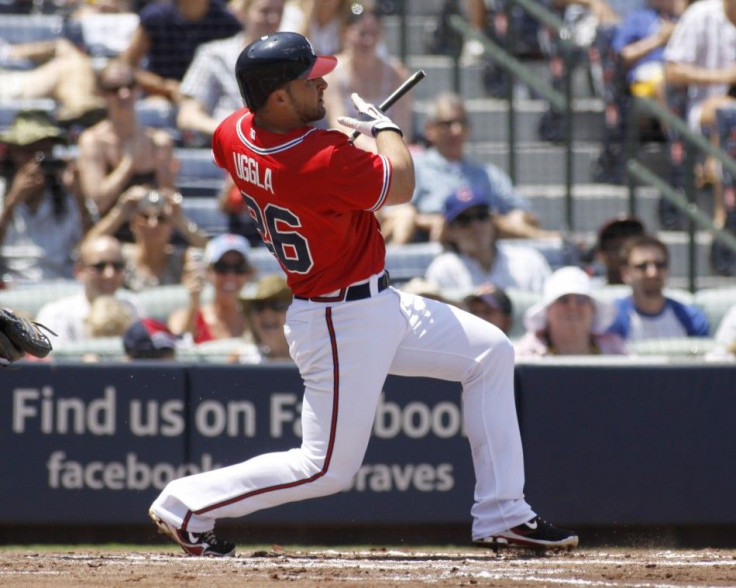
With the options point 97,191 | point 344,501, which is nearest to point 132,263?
point 97,191

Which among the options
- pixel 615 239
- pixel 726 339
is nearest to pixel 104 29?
pixel 615 239

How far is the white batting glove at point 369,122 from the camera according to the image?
4512 mm

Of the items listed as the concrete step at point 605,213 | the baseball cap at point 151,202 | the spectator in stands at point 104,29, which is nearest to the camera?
the baseball cap at point 151,202

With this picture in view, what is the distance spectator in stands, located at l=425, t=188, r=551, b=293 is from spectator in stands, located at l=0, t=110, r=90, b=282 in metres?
2.13

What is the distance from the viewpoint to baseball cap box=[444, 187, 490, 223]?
729 cm

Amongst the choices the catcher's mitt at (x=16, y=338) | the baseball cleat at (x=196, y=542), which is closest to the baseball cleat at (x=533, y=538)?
the baseball cleat at (x=196, y=542)

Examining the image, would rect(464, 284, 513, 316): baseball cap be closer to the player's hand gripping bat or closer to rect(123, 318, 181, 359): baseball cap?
rect(123, 318, 181, 359): baseball cap

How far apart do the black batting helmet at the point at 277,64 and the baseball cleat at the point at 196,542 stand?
5.04ft

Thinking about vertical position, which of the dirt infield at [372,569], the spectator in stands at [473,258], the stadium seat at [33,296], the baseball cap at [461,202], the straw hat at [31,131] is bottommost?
the dirt infield at [372,569]

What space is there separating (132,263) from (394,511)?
2238 mm

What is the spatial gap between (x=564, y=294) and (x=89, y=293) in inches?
97.3

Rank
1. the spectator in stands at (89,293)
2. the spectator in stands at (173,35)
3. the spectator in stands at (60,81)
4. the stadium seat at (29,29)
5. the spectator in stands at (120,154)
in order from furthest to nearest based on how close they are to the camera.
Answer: the stadium seat at (29,29) → the spectator in stands at (173,35) → the spectator in stands at (60,81) → the spectator in stands at (120,154) → the spectator in stands at (89,293)

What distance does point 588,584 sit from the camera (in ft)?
13.8

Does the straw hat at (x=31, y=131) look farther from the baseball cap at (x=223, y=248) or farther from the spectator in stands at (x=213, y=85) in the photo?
the baseball cap at (x=223, y=248)
